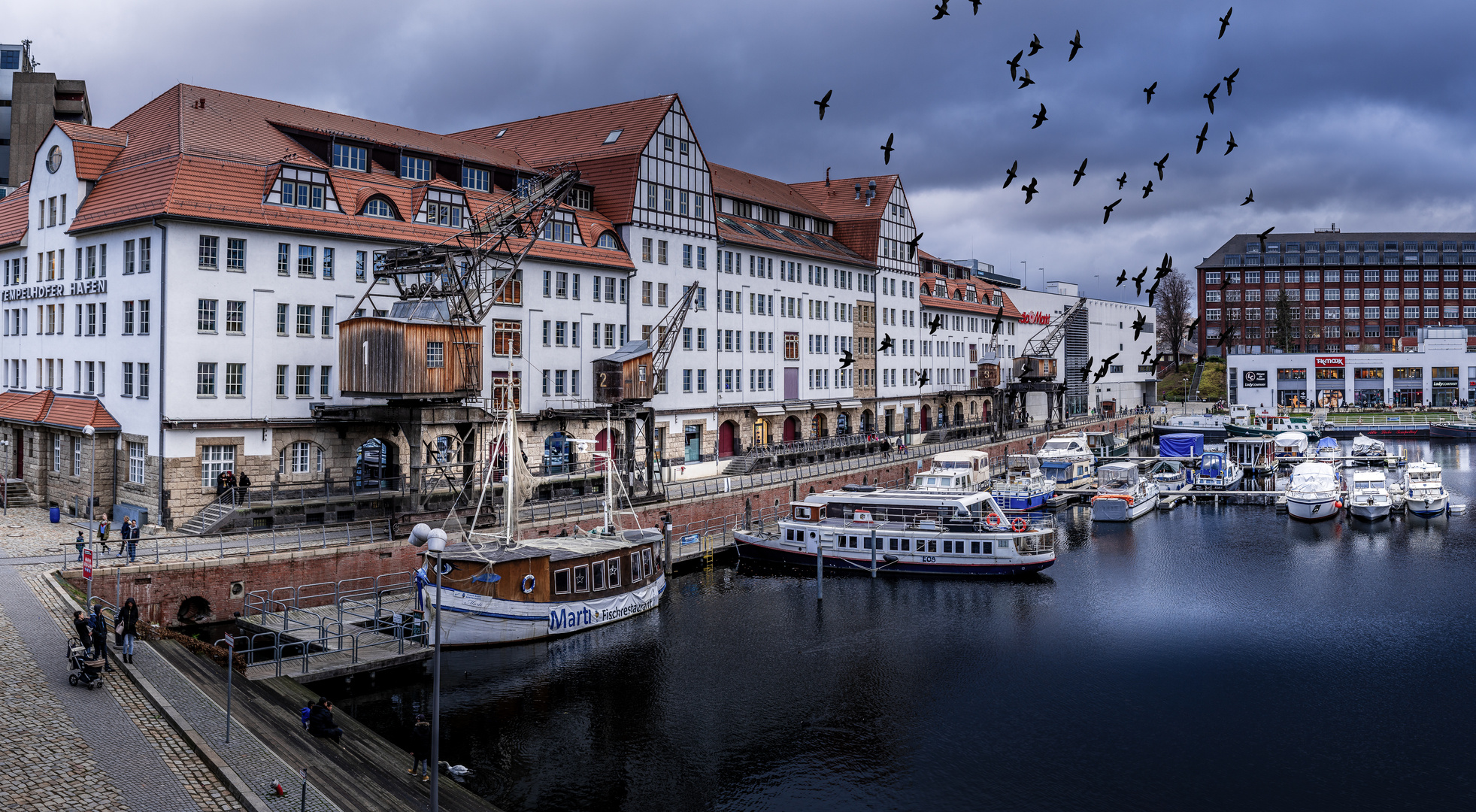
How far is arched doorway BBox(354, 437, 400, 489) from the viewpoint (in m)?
53.2

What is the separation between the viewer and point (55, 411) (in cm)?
5588

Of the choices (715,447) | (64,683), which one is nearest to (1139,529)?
(715,447)

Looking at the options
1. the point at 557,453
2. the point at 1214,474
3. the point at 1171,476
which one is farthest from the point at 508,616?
the point at 1214,474

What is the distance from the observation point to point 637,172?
71500mm

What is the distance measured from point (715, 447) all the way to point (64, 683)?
53.1 meters

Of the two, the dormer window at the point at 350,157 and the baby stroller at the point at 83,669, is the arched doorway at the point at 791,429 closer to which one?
the dormer window at the point at 350,157

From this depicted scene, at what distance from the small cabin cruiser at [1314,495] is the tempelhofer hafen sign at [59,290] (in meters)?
76.3

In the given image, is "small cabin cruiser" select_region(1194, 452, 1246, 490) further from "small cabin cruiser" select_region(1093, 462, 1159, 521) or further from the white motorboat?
the white motorboat

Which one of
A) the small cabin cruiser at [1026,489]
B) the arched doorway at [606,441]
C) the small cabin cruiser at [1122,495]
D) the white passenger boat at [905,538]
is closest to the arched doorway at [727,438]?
the arched doorway at [606,441]

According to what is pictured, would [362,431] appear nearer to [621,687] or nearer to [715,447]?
[621,687]

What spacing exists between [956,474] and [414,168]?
41.1 meters

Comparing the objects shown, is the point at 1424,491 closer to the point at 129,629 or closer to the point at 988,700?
the point at 988,700

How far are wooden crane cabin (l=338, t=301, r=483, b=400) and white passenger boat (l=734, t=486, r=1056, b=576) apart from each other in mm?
19094

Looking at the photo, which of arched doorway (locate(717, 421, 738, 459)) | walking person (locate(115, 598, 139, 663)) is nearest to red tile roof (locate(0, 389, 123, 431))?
walking person (locate(115, 598, 139, 663))
